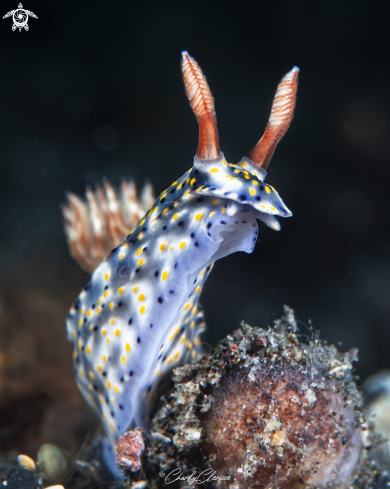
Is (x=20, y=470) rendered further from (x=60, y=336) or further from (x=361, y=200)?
(x=361, y=200)

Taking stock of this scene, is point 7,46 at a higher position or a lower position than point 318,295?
higher

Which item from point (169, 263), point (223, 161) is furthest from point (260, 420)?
point (223, 161)

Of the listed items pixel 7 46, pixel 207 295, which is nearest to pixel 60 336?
pixel 207 295

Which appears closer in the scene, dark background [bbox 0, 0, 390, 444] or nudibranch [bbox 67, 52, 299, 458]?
nudibranch [bbox 67, 52, 299, 458]
